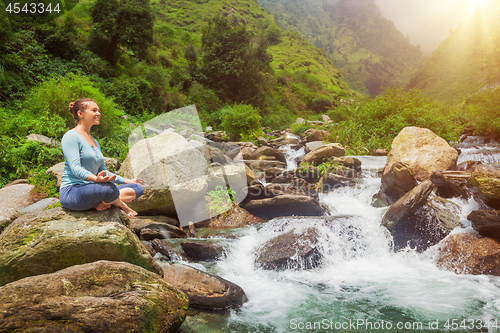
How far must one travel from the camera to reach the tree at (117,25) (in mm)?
21219

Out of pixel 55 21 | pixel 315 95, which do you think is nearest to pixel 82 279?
pixel 55 21

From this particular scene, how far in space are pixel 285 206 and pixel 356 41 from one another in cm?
20503

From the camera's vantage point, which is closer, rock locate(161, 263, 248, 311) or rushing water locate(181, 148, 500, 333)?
rushing water locate(181, 148, 500, 333)

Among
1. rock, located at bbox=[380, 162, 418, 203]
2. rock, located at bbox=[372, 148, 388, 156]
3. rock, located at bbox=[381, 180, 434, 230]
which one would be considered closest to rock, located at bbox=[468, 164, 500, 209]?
rock, located at bbox=[381, 180, 434, 230]

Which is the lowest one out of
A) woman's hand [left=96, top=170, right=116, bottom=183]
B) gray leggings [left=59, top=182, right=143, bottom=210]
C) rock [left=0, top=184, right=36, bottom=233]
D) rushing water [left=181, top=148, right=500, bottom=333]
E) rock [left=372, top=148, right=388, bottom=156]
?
rushing water [left=181, top=148, right=500, bottom=333]

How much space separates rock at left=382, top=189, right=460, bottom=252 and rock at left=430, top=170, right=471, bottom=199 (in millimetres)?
901

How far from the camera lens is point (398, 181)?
7910 millimetres

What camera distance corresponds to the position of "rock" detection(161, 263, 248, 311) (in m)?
4.11

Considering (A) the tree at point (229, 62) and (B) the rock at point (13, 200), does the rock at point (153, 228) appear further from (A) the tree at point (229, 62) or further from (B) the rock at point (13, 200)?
(A) the tree at point (229, 62)

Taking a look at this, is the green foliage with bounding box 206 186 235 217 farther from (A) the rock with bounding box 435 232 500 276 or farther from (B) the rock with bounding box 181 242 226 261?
(A) the rock with bounding box 435 232 500 276

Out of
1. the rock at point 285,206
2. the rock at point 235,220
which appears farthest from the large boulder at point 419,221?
the rock at point 235,220

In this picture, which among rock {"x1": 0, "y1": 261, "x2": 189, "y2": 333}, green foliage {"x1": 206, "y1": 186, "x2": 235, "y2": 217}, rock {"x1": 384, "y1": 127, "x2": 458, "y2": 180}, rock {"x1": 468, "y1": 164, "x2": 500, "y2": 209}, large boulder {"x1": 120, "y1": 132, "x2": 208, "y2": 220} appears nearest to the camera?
rock {"x1": 0, "y1": 261, "x2": 189, "y2": 333}

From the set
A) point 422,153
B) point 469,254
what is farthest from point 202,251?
point 422,153

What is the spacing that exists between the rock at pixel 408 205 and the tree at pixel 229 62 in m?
25.8
